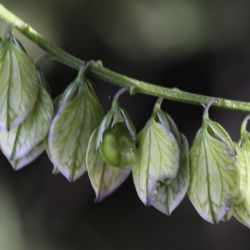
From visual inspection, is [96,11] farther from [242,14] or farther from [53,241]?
[53,241]

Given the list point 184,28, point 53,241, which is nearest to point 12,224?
point 53,241

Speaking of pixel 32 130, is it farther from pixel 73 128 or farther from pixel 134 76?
pixel 134 76

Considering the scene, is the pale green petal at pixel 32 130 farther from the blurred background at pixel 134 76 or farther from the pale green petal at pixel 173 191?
the blurred background at pixel 134 76

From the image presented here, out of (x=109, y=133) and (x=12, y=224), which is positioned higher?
(x=109, y=133)

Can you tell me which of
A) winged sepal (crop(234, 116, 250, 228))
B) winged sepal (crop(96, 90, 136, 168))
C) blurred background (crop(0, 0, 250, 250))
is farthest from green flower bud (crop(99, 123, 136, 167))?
blurred background (crop(0, 0, 250, 250))

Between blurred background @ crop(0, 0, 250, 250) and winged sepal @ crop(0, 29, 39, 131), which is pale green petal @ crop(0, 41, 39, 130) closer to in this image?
winged sepal @ crop(0, 29, 39, 131)

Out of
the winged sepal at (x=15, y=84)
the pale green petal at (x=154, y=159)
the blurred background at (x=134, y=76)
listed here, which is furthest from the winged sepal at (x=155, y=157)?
the blurred background at (x=134, y=76)
